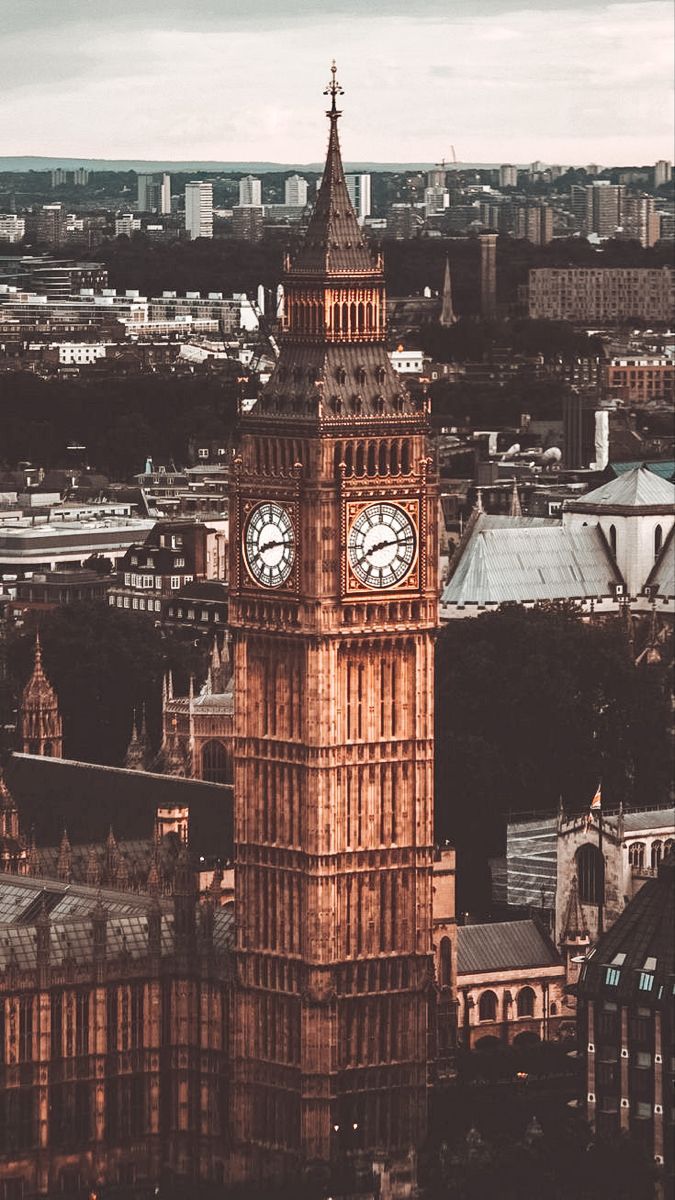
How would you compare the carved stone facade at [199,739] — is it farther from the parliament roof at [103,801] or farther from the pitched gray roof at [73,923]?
the pitched gray roof at [73,923]

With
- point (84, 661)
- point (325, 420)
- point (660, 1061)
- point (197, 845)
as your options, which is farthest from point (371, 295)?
point (84, 661)

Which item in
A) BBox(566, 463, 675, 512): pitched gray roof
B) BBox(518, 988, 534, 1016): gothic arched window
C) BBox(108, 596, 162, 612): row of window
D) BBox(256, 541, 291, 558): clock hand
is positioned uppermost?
BBox(256, 541, 291, 558): clock hand

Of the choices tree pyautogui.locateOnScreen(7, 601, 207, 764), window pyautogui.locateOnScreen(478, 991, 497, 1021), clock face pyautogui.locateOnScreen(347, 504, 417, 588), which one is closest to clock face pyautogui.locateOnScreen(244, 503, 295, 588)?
clock face pyautogui.locateOnScreen(347, 504, 417, 588)

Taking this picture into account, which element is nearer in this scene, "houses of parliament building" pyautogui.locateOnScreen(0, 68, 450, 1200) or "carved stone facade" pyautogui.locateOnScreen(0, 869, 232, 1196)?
"houses of parliament building" pyautogui.locateOnScreen(0, 68, 450, 1200)

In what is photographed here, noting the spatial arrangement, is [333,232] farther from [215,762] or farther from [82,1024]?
[215,762]

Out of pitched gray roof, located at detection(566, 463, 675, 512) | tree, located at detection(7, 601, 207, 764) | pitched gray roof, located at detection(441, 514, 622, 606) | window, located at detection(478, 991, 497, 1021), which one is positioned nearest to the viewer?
window, located at detection(478, 991, 497, 1021)

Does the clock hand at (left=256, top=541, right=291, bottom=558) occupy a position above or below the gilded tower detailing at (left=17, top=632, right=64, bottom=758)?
above

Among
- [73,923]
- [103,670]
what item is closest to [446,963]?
[73,923]

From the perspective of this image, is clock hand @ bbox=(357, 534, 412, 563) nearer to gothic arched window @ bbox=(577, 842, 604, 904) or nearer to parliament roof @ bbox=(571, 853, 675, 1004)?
parliament roof @ bbox=(571, 853, 675, 1004)
